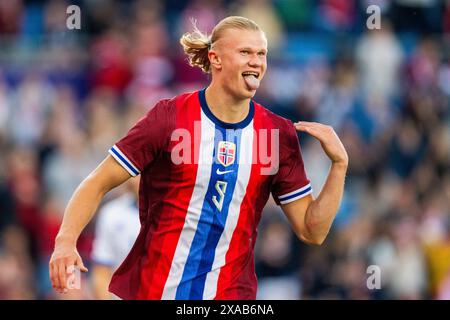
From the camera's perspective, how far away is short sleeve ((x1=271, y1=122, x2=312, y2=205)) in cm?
649

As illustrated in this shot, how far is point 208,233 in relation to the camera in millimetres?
6387

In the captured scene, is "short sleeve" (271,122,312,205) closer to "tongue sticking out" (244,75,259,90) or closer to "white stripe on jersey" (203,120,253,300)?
"white stripe on jersey" (203,120,253,300)

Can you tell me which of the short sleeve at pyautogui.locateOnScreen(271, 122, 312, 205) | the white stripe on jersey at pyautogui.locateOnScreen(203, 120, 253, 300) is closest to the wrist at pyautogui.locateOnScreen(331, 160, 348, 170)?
the short sleeve at pyautogui.locateOnScreen(271, 122, 312, 205)

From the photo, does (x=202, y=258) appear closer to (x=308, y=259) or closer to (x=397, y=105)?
(x=308, y=259)

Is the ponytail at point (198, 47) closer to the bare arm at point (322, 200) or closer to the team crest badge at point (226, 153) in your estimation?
the team crest badge at point (226, 153)

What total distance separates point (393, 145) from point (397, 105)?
0.76 m

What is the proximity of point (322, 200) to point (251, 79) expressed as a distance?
31.4 inches

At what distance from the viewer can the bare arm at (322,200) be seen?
20.9ft

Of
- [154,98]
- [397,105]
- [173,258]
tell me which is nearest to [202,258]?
[173,258]

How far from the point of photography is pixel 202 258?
21.0 feet

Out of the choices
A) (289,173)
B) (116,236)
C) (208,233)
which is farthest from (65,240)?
(116,236)

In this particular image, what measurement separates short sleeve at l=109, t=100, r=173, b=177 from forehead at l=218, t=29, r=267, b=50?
568 mm
